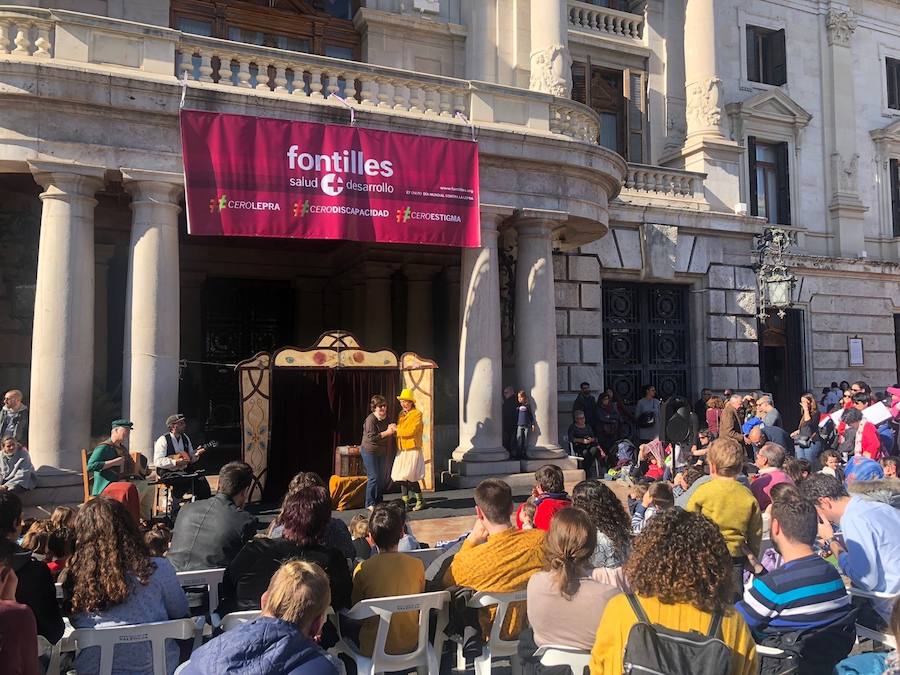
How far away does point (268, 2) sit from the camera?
1606 cm

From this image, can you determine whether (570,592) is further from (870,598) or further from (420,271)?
(420,271)

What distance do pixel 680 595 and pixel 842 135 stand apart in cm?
2446

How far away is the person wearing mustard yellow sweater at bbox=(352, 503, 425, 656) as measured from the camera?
434cm

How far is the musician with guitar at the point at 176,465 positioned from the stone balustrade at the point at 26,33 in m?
5.54

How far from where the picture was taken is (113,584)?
3805 mm

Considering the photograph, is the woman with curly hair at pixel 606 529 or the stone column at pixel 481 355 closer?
the woman with curly hair at pixel 606 529

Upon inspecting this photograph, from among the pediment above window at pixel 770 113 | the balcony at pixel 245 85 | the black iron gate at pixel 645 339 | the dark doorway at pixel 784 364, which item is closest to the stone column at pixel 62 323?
the balcony at pixel 245 85

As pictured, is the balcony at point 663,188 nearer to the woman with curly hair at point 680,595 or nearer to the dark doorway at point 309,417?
the dark doorway at point 309,417

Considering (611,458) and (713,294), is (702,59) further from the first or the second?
(611,458)

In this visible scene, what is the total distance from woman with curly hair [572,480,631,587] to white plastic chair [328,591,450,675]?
0.97 metres

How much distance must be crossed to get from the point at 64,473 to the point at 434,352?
977 centimetres

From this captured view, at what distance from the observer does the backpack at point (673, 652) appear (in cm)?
268

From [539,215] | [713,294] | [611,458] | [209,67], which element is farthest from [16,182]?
[713,294]

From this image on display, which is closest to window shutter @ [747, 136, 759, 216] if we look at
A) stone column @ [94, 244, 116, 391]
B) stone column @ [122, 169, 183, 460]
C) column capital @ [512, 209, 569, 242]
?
column capital @ [512, 209, 569, 242]
